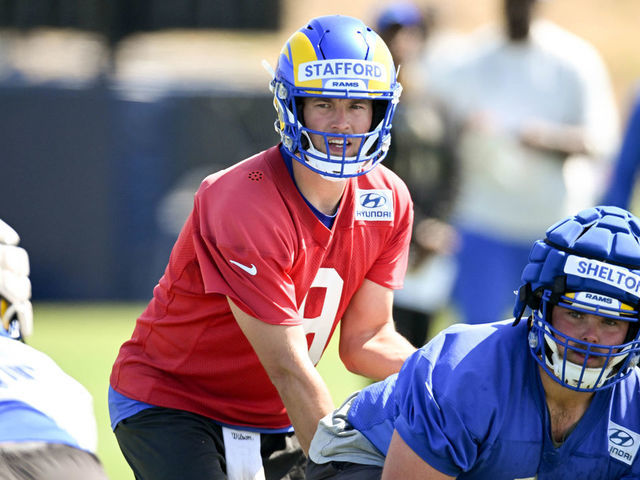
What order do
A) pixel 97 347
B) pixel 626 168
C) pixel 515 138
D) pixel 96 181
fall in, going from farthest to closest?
pixel 96 181 → pixel 97 347 → pixel 515 138 → pixel 626 168

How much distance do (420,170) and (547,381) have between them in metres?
3.51

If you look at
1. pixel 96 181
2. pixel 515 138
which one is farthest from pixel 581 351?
pixel 96 181

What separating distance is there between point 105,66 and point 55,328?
7.54ft

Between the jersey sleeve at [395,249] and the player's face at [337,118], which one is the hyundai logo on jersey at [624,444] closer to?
the jersey sleeve at [395,249]

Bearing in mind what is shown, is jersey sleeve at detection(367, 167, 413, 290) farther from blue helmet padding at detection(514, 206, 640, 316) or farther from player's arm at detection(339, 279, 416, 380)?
blue helmet padding at detection(514, 206, 640, 316)

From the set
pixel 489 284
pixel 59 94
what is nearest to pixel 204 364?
pixel 489 284

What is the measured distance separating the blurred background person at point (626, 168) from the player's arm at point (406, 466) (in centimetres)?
319

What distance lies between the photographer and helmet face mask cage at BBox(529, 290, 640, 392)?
3145 millimetres

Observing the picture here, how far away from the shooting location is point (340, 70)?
12.2 feet

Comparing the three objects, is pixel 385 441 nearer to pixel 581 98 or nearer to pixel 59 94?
pixel 581 98

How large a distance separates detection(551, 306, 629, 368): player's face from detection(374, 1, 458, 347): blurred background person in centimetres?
313

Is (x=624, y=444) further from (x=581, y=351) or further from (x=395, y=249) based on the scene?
(x=395, y=249)

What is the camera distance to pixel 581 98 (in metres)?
7.04

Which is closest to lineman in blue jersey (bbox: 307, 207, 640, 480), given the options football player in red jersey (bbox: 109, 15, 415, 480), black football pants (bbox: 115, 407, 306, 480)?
football player in red jersey (bbox: 109, 15, 415, 480)
